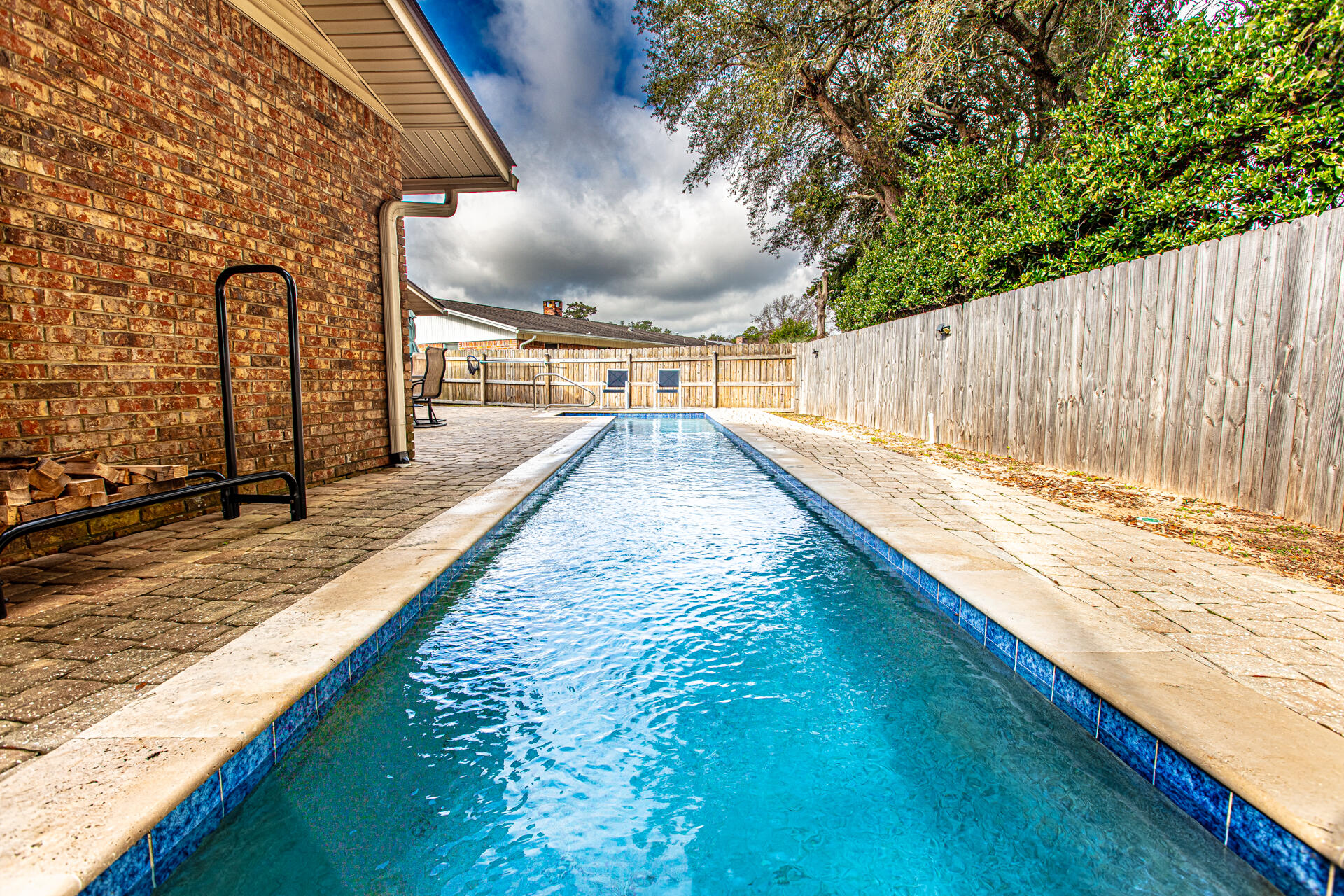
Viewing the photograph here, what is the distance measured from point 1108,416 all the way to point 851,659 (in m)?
3.73

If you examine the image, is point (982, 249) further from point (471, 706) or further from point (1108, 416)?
point (471, 706)

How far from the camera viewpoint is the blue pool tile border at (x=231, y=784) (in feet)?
3.53

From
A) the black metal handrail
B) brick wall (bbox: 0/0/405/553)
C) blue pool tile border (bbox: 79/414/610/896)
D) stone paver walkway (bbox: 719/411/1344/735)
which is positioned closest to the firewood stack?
brick wall (bbox: 0/0/405/553)

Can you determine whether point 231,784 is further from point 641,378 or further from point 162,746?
point 641,378

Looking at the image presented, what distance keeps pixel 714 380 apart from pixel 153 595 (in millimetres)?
14424

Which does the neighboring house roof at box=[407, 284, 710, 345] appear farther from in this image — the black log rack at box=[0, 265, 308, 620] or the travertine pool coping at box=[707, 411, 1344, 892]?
the travertine pool coping at box=[707, 411, 1344, 892]

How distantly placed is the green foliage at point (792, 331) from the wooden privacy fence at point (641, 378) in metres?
21.7

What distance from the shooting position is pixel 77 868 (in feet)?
3.14

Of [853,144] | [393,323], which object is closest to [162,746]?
[393,323]

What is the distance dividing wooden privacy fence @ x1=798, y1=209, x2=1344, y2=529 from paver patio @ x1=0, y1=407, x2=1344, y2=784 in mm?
911

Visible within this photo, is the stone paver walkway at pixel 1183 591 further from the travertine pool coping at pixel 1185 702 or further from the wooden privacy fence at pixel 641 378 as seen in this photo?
the wooden privacy fence at pixel 641 378

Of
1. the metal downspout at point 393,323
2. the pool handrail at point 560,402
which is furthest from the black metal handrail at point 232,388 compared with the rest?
the pool handrail at point 560,402

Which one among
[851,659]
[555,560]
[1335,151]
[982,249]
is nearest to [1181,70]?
[1335,151]

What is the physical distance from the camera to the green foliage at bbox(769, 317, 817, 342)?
37.7 m
